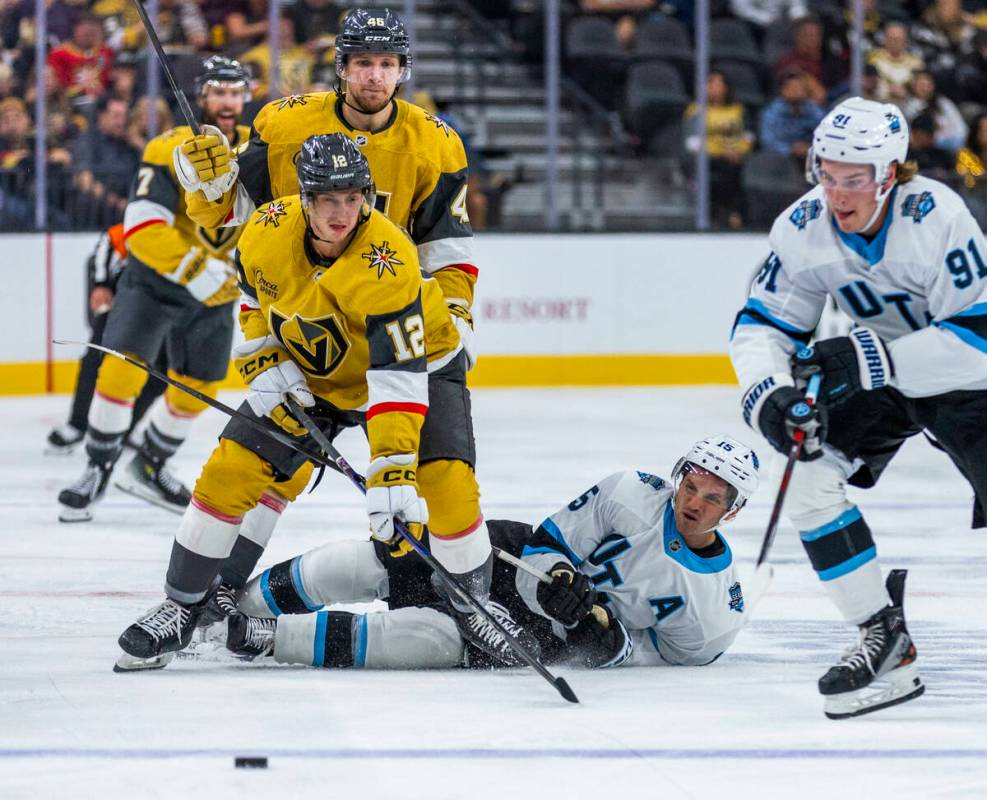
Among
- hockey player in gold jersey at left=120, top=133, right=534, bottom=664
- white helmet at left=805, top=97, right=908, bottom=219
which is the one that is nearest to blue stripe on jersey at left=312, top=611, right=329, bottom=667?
hockey player in gold jersey at left=120, top=133, right=534, bottom=664

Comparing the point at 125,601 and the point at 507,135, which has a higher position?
the point at 507,135

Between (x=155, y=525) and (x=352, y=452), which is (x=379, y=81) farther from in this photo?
(x=352, y=452)

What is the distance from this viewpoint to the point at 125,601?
14.3 feet

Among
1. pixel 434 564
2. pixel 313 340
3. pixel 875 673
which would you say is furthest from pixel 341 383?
pixel 875 673

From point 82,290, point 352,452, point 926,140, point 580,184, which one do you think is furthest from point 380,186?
point 926,140

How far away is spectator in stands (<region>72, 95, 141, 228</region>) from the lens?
8406mm

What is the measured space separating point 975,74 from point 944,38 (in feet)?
0.87

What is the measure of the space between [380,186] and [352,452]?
315cm

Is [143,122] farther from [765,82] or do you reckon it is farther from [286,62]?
[765,82]

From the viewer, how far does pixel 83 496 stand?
5.52m

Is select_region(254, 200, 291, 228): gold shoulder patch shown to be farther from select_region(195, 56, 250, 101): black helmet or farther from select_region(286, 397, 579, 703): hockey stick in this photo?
select_region(195, 56, 250, 101): black helmet

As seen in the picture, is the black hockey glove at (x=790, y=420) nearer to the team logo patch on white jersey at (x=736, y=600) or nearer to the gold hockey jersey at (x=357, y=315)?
the team logo patch on white jersey at (x=736, y=600)

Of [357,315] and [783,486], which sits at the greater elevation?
[357,315]

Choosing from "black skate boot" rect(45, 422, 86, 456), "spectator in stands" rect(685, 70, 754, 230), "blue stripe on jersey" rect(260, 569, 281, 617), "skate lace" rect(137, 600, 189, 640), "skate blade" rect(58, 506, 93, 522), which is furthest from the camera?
"spectator in stands" rect(685, 70, 754, 230)
